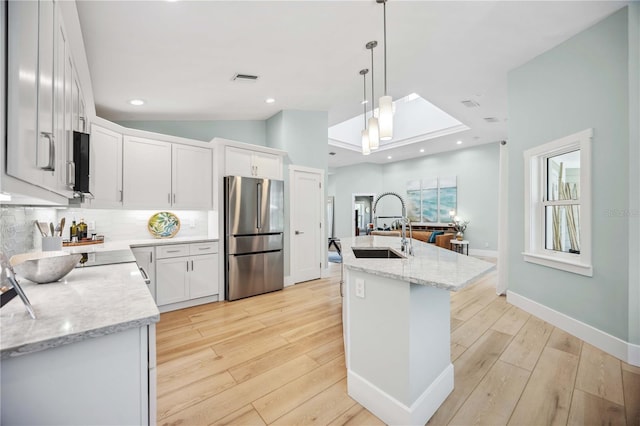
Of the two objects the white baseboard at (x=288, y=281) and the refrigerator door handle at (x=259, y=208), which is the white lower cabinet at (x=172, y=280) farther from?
the white baseboard at (x=288, y=281)

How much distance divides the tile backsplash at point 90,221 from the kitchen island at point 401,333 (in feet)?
7.36

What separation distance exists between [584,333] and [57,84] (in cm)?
439

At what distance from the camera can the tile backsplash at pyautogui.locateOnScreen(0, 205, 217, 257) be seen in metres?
1.78

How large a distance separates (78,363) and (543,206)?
426 centimetres

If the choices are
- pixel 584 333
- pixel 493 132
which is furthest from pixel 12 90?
pixel 493 132

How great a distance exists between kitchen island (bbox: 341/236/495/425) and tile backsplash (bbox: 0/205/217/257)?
88.4 inches

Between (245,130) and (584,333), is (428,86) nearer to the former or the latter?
(245,130)

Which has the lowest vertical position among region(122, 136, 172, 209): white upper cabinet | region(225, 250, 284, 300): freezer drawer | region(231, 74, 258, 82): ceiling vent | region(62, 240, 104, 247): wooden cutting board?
region(225, 250, 284, 300): freezer drawer

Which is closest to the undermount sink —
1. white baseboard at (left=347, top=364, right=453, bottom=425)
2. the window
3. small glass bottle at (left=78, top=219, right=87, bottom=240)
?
white baseboard at (left=347, top=364, right=453, bottom=425)

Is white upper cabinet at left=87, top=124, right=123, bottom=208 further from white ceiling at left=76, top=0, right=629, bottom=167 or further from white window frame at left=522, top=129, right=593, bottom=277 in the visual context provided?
white window frame at left=522, top=129, right=593, bottom=277

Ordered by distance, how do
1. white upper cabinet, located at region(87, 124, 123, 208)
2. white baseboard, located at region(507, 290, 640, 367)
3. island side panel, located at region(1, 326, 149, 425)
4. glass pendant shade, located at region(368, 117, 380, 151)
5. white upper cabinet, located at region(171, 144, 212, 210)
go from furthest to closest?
white upper cabinet, located at region(171, 144, 212, 210) → white upper cabinet, located at region(87, 124, 123, 208) → glass pendant shade, located at region(368, 117, 380, 151) → white baseboard, located at region(507, 290, 640, 367) → island side panel, located at region(1, 326, 149, 425)

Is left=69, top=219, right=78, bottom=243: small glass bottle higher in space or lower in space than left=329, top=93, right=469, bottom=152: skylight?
lower

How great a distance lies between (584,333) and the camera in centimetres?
256

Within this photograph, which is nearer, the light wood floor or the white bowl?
the white bowl
